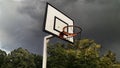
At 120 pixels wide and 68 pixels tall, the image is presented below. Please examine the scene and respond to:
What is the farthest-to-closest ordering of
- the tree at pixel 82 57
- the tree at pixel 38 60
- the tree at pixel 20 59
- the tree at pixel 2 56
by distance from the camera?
the tree at pixel 2 56 < the tree at pixel 38 60 < the tree at pixel 20 59 < the tree at pixel 82 57

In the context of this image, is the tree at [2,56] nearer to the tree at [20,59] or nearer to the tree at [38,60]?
the tree at [20,59]

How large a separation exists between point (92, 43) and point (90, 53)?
5.45 feet

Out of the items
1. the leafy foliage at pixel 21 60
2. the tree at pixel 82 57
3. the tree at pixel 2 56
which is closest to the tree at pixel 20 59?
the leafy foliage at pixel 21 60

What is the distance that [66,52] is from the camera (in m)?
36.5

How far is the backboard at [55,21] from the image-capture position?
12.8 metres

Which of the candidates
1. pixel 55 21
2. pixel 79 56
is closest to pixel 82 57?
pixel 79 56

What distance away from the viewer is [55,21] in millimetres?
13234

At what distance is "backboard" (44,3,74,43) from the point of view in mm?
12764

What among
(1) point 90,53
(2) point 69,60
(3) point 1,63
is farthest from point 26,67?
(1) point 90,53

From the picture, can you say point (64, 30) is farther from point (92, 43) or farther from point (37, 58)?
point (37, 58)

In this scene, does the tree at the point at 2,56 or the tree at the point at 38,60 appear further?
the tree at the point at 2,56

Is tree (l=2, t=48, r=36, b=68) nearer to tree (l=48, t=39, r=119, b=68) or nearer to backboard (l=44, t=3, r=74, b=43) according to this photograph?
tree (l=48, t=39, r=119, b=68)

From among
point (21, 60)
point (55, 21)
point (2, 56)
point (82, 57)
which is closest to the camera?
point (55, 21)

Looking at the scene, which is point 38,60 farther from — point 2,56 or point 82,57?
point 82,57
